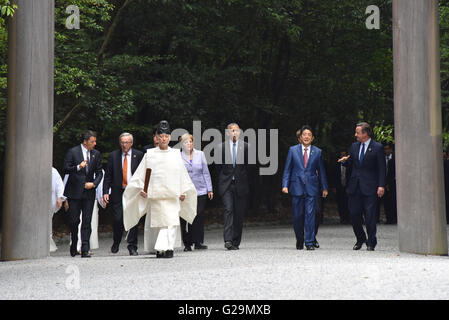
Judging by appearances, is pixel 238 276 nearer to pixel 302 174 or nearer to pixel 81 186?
pixel 302 174

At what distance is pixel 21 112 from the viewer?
12.9 metres

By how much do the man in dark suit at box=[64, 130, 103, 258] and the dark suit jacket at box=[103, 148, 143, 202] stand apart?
0.95ft

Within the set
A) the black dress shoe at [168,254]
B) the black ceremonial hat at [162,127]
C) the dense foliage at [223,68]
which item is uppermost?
the dense foliage at [223,68]

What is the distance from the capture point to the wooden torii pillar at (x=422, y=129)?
13.1 metres

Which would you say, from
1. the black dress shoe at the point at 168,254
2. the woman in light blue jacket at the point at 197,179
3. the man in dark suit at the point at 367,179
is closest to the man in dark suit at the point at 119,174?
the woman in light blue jacket at the point at 197,179

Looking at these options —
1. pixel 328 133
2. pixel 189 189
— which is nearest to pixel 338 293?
pixel 189 189

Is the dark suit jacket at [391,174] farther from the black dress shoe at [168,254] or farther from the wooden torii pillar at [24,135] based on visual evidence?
the wooden torii pillar at [24,135]

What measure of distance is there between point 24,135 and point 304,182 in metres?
4.70

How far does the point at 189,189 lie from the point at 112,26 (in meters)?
10.1

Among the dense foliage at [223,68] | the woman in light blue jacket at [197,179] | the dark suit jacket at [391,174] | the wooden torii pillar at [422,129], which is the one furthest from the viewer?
the dark suit jacket at [391,174]

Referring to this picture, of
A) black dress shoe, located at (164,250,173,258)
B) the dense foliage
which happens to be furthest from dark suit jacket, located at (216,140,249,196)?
the dense foliage

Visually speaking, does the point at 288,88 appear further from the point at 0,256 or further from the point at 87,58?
the point at 0,256

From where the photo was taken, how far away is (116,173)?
46.5 feet

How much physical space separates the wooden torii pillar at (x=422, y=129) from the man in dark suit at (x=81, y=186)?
5.21 metres
